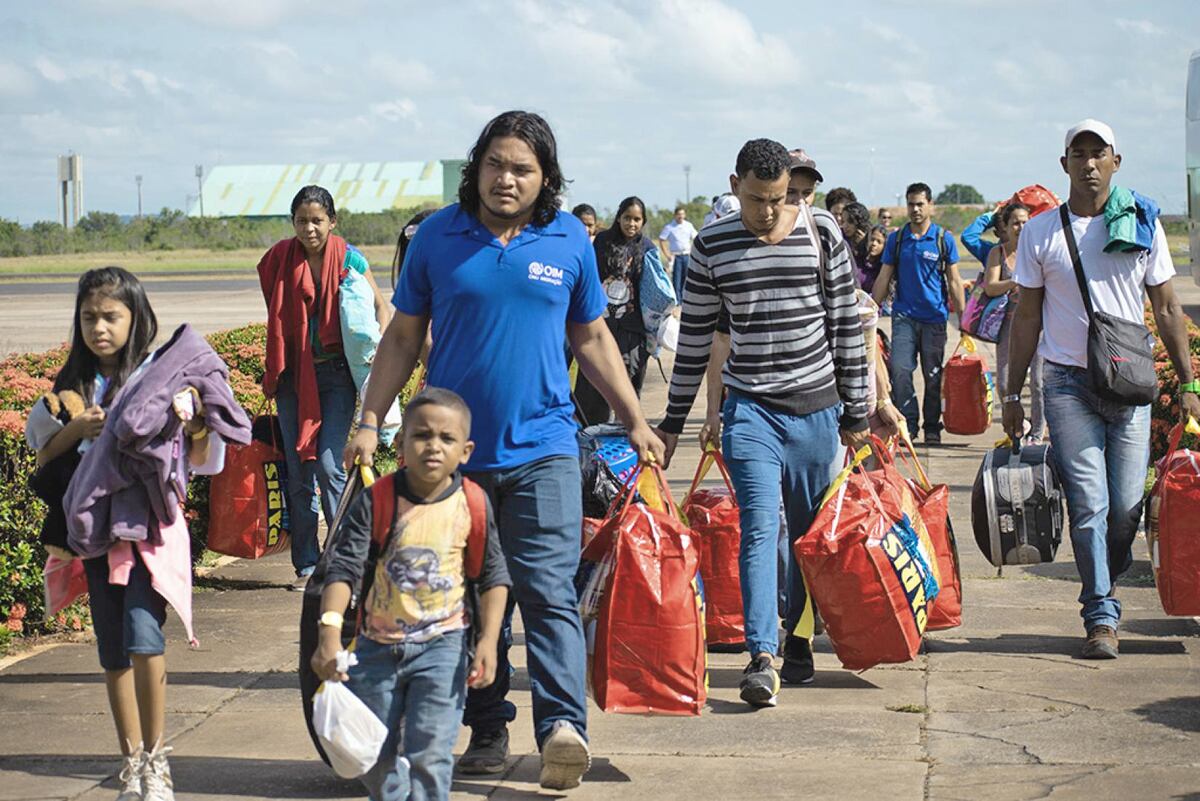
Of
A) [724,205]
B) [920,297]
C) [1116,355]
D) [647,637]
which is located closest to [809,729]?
[647,637]

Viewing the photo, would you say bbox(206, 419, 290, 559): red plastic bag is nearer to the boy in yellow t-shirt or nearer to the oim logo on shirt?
the oim logo on shirt

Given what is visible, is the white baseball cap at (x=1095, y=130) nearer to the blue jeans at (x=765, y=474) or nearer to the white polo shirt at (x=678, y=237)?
the blue jeans at (x=765, y=474)

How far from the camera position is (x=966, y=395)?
12.8m

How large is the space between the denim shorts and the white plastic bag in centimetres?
88

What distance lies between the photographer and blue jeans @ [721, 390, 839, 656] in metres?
6.04

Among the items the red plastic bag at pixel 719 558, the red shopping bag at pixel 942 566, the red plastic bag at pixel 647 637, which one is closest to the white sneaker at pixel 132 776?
the red plastic bag at pixel 647 637

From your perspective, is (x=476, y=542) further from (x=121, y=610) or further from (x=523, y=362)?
(x=121, y=610)

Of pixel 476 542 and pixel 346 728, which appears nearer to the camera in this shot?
pixel 346 728

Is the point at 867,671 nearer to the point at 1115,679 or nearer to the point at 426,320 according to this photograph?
the point at 1115,679

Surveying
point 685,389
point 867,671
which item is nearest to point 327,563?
point 685,389

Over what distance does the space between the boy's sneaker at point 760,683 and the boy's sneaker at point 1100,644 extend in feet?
4.62

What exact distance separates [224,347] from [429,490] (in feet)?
24.7

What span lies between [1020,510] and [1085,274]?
3.15 feet

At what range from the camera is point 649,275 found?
10609 millimetres
